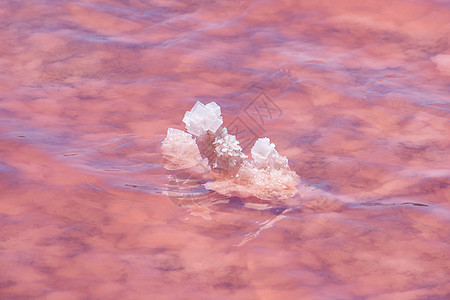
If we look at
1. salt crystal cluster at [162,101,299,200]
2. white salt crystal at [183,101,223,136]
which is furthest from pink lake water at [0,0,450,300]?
white salt crystal at [183,101,223,136]

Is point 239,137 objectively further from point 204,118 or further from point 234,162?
point 204,118

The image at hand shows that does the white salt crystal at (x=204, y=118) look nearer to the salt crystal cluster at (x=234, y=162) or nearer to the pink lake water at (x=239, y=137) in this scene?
the salt crystal cluster at (x=234, y=162)

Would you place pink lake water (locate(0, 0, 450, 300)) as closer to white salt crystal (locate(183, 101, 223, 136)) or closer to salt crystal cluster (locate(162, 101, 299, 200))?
salt crystal cluster (locate(162, 101, 299, 200))

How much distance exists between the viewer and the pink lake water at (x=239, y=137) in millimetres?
1876

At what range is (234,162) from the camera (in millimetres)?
2387

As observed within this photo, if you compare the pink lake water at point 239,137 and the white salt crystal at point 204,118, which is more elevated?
the white salt crystal at point 204,118

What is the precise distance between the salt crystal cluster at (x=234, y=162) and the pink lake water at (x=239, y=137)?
3.4 inches

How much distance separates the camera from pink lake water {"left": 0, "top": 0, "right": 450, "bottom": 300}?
73.9 inches

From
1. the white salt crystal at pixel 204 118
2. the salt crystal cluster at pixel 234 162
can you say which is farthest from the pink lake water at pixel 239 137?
the white salt crystal at pixel 204 118

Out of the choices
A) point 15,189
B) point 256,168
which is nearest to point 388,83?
point 256,168

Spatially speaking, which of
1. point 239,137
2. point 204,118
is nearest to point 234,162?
point 204,118

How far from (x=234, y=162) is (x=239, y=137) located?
1.55 ft

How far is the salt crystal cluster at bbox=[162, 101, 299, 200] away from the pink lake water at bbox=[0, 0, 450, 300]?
0.09 m

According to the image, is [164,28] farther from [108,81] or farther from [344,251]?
[344,251]
